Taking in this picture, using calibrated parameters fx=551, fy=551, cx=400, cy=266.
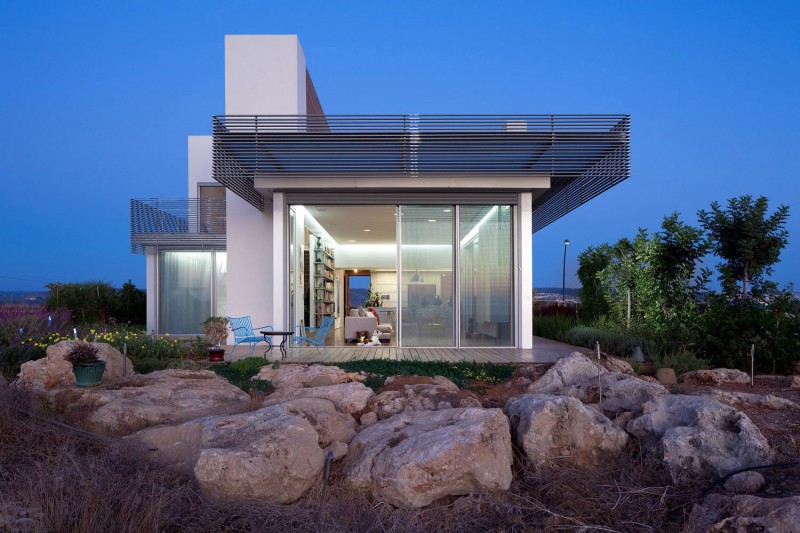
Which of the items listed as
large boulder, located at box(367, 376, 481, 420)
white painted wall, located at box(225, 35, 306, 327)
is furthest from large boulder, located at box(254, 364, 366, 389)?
white painted wall, located at box(225, 35, 306, 327)

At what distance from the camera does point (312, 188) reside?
402 inches

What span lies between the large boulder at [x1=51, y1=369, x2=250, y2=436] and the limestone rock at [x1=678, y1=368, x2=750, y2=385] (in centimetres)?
534

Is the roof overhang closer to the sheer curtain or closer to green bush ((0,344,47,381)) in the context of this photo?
green bush ((0,344,47,381))

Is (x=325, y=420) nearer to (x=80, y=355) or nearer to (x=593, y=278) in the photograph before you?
(x=80, y=355)

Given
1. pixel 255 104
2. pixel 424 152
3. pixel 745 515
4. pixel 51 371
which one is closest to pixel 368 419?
pixel 745 515

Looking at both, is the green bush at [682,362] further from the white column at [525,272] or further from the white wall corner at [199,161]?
the white wall corner at [199,161]

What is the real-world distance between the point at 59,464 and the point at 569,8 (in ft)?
58.2

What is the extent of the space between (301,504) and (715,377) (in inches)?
221

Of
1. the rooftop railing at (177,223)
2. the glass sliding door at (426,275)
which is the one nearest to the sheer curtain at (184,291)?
the rooftop railing at (177,223)

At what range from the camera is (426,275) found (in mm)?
10656

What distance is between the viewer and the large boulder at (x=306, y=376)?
631cm

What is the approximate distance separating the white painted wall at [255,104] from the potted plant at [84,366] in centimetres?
592

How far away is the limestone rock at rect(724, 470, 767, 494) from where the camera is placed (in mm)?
3129

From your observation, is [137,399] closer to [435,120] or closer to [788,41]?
[435,120]
